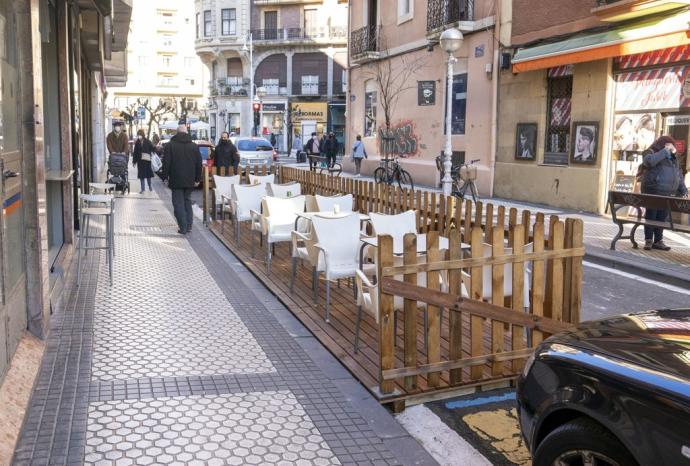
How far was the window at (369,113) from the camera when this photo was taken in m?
30.7

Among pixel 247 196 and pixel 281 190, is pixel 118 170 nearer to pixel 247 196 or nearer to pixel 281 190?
pixel 247 196

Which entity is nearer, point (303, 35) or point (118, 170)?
point (118, 170)

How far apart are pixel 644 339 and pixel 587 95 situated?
15.0m

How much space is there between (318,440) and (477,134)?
60.7ft

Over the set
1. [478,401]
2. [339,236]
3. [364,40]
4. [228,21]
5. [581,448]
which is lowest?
[478,401]

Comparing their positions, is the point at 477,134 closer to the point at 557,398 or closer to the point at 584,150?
the point at 584,150

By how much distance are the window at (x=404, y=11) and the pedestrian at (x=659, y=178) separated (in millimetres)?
15787

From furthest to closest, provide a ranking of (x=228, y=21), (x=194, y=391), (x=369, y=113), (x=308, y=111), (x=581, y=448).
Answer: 1. (x=228, y=21)
2. (x=308, y=111)
3. (x=369, y=113)
4. (x=194, y=391)
5. (x=581, y=448)

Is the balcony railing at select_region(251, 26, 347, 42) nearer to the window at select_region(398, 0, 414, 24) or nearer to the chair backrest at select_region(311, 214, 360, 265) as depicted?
the window at select_region(398, 0, 414, 24)

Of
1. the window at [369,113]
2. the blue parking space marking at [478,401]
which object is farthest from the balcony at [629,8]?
the window at [369,113]

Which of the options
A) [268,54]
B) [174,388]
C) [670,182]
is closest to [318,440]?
[174,388]

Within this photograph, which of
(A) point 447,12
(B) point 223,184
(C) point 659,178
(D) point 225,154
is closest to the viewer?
(C) point 659,178

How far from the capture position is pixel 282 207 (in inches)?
368

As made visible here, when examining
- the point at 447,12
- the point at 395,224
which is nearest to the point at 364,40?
the point at 447,12
